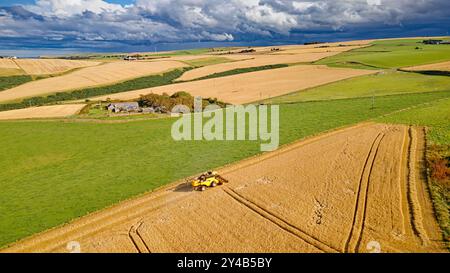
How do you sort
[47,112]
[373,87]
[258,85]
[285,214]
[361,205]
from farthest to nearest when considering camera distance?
[258,85] < [373,87] < [47,112] < [361,205] < [285,214]

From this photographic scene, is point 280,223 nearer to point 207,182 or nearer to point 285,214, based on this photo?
point 285,214

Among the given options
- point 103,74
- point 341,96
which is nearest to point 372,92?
point 341,96

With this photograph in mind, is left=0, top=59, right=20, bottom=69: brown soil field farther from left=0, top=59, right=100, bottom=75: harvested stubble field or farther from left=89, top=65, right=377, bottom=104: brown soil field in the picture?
left=89, top=65, right=377, bottom=104: brown soil field

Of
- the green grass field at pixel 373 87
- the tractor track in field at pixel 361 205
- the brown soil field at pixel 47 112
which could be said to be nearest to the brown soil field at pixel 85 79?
the brown soil field at pixel 47 112

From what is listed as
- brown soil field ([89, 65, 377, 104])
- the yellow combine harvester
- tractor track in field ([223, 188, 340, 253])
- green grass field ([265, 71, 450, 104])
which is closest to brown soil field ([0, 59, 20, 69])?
brown soil field ([89, 65, 377, 104])

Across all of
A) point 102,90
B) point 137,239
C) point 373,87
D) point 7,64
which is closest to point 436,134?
point 137,239

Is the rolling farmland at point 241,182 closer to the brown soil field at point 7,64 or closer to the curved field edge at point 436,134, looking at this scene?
the curved field edge at point 436,134
